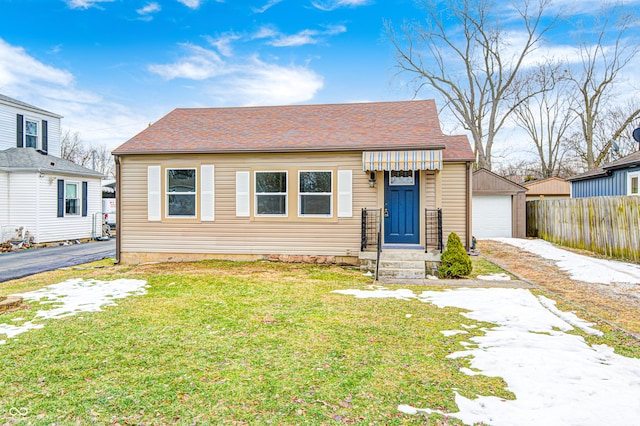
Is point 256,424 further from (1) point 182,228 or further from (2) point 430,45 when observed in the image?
(2) point 430,45

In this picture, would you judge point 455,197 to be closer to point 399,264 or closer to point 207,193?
point 399,264

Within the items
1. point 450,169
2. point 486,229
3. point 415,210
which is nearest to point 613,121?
point 486,229

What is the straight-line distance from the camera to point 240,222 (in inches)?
418

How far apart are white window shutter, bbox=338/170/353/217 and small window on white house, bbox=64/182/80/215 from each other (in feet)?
42.8

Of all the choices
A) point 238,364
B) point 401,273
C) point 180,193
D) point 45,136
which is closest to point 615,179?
point 401,273

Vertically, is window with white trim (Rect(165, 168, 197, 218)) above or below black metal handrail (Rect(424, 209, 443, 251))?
above

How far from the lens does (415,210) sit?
33.0 feet

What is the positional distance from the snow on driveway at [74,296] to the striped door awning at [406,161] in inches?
225

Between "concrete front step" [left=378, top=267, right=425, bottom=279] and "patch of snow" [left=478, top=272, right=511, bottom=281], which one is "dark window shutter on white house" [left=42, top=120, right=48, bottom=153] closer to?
"concrete front step" [left=378, top=267, right=425, bottom=279]

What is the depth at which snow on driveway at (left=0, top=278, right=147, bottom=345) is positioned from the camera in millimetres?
5277

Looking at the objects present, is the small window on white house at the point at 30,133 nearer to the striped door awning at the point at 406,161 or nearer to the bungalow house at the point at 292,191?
the bungalow house at the point at 292,191

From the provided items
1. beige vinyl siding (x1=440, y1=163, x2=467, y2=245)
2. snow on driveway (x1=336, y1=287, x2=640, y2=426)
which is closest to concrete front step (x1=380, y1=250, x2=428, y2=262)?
beige vinyl siding (x1=440, y1=163, x2=467, y2=245)

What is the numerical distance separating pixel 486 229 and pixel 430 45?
48.3 feet

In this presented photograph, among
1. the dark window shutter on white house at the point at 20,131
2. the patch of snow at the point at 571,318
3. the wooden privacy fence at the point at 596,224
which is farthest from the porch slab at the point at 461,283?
the dark window shutter on white house at the point at 20,131
